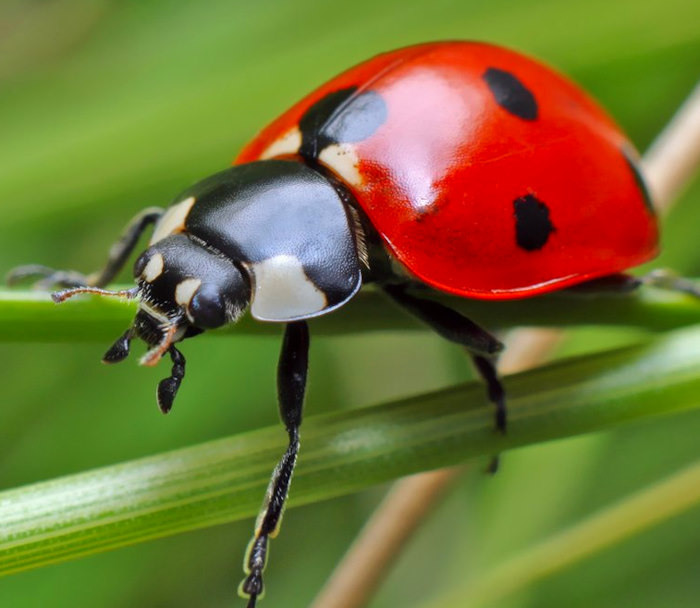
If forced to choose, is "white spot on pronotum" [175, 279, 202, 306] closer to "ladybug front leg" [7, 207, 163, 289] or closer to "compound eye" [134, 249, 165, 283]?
"compound eye" [134, 249, 165, 283]

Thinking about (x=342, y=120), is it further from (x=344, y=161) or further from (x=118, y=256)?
(x=118, y=256)

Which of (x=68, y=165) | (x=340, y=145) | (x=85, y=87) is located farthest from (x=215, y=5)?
(x=340, y=145)

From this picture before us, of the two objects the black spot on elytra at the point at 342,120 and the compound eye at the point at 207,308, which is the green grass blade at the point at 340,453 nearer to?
the compound eye at the point at 207,308

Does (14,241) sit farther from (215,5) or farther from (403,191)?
(403,191)

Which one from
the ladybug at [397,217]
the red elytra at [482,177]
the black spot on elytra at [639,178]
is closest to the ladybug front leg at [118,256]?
the ladybug at [397,217]

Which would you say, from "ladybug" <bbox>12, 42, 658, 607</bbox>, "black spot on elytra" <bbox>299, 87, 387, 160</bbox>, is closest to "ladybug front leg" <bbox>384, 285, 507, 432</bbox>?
"ladybug" <bbox>12, 42, 658, 607</bbox>

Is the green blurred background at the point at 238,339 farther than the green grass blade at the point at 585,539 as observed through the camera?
Yes
